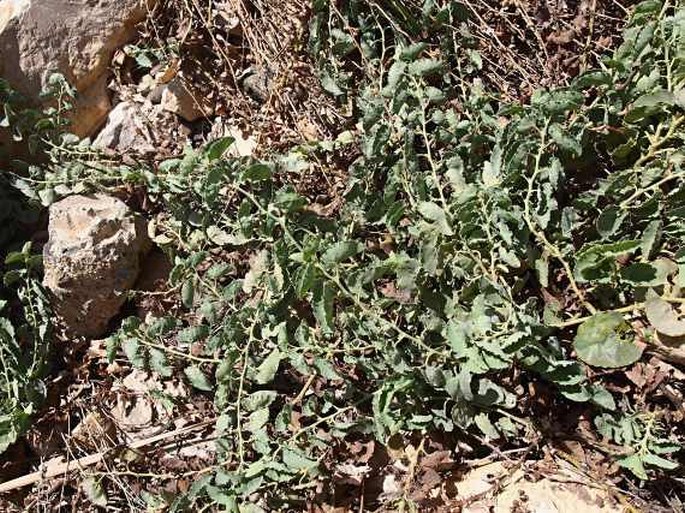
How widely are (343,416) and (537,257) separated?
727 millimetres

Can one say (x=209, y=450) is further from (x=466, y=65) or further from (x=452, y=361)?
(x=466, y=65)

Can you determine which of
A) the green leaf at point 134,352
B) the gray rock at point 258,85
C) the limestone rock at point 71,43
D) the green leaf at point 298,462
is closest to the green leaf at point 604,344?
the green leaf at point 298,462

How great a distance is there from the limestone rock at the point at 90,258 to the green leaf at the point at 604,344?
1.46 m

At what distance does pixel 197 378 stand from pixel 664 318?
4.34 ft

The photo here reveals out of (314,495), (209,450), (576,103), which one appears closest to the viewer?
(576,103)

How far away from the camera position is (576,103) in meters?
2.30

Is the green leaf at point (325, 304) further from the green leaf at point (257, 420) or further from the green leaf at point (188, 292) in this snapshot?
the green leaf at point (188, 292)

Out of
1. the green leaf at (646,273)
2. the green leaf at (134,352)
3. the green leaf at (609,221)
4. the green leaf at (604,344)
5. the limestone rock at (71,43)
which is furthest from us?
the limestone rock at (71,43)

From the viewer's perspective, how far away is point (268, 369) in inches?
97.7

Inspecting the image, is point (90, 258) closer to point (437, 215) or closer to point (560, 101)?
point (437, 215)

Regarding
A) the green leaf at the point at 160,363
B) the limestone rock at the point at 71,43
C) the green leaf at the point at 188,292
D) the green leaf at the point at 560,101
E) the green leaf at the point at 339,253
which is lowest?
the green leaf at the point at 160,363

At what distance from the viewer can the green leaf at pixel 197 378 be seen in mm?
2576

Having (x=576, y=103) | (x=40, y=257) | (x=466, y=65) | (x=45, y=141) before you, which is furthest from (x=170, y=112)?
(x=576, y=103)

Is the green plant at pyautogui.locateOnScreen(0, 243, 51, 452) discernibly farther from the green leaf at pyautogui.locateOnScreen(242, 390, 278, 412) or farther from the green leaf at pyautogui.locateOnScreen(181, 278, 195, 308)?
the green leaf at pyautogui.locateOnScreen(242, 390, 278, 412)
